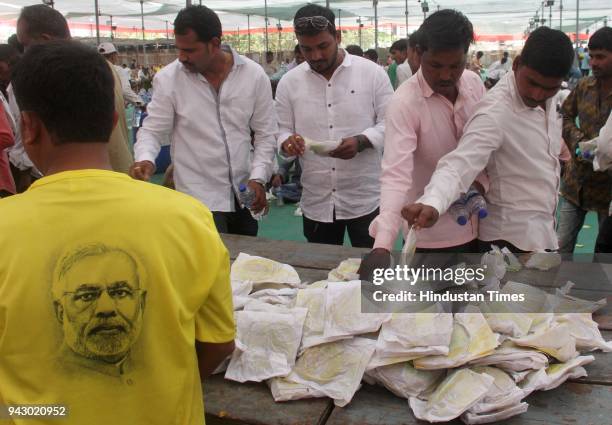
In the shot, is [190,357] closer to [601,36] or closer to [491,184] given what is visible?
[491,184]

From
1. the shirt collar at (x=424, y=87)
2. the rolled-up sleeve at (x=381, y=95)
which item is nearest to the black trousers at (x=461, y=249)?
the shirt collar at (x=424, y=87)

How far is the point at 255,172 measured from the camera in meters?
2.70

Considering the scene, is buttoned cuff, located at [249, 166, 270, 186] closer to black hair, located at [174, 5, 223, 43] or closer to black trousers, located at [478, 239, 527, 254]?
black hair, located at [174, 5, 223, 43]

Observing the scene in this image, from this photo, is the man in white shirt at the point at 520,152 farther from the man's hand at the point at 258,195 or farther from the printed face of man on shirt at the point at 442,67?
the man's hand at the point at 258,195

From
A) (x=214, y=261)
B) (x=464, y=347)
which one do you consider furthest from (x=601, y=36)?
(x=214, y=261)

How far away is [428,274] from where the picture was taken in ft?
6.07

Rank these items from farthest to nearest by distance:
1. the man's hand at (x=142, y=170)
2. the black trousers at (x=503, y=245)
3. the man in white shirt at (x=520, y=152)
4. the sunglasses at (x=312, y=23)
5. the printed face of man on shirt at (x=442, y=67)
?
the sunglasses at (x=312, y=23)
the man's hand at (x=142, y=170)
the black trousers at (x=503, y=245)
the printed face of man on shirt at (x=442, y=67)
the man in white shirt at (x=520, y=152)

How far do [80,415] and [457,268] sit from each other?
1203 millimetres

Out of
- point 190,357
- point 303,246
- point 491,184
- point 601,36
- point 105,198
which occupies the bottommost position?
point 303,246

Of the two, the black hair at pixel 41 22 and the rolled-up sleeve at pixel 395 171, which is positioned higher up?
the black hair at pixel 41 22

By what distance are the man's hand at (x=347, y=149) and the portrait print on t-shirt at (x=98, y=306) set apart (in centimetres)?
Result: 165

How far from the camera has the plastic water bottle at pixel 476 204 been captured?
76.5 inches

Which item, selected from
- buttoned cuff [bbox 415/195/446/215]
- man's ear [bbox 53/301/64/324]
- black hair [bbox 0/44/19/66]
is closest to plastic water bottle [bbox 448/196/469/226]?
buttoned cuff [bbox 415/195/446/215]

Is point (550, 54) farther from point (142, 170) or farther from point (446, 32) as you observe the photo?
point (142, 170)
